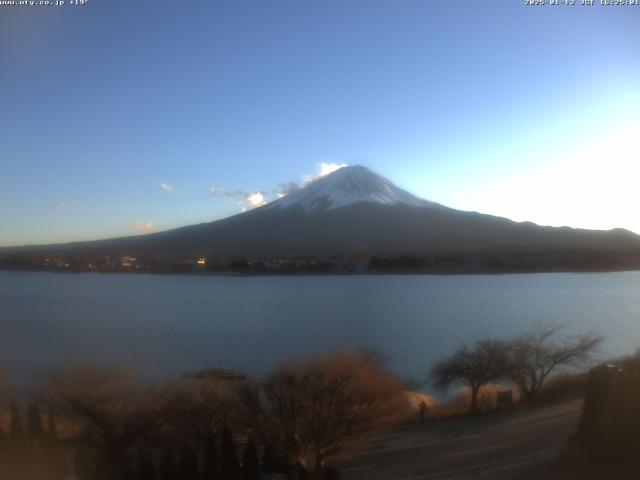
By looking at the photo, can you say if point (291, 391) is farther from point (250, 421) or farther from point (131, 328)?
point (131, 328)

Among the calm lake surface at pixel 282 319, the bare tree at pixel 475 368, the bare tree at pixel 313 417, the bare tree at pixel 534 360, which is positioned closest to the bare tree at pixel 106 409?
the bare tree at pixel 313 417

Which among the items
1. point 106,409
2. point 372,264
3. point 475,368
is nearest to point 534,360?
point 475,368

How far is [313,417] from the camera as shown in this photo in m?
4.99

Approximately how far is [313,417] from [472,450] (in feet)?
5.61

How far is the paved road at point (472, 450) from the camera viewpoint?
501 cm

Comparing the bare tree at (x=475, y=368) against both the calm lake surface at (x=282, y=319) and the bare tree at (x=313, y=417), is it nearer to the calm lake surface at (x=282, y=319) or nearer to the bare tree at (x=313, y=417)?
the calm lake surface at (x=282, y=319)

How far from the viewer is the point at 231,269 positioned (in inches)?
1563

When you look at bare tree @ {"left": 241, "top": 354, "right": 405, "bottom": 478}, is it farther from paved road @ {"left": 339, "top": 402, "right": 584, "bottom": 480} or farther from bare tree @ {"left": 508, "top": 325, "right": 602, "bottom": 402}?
bare tree @ {"left": 508, "top": 325, "right": 602, "bottom": 402}

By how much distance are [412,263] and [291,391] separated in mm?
33151

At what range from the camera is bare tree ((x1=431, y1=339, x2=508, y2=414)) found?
8.83m

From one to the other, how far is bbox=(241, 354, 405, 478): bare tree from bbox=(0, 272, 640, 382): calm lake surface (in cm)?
370

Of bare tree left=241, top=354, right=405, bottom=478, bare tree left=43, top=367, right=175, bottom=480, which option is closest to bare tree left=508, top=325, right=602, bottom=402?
bare tree left=241, top=354, right=405, bottom=478

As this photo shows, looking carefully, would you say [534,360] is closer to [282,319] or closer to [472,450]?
[472,450]

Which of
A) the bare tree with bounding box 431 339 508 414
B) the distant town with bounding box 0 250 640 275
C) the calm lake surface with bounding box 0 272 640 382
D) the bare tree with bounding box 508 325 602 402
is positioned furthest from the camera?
the distant town with bounding box 0 250 640 275
